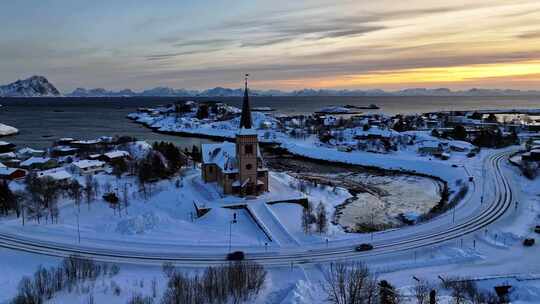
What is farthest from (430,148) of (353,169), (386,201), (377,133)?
(386,201)

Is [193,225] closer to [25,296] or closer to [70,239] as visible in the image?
[70,239]

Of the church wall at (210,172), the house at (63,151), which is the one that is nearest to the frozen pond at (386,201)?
the church wall at (210,172)

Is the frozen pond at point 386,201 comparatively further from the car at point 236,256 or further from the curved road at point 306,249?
the car at point 236,256

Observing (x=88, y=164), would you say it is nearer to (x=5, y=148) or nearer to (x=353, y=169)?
(x=353, y=169)

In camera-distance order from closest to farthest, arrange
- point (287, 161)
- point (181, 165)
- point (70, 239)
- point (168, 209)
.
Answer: point (70, 239) < point (168, 209) < point (181, 165) < point (287, 161)

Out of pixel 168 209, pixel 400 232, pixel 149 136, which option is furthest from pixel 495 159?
pixel 149 136

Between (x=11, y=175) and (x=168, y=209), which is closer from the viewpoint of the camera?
(x=168, y=209)
